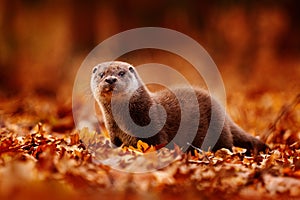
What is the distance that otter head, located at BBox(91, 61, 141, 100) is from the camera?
5457mm

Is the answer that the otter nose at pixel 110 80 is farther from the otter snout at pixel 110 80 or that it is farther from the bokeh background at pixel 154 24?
the bokeh background at pixel 154 24

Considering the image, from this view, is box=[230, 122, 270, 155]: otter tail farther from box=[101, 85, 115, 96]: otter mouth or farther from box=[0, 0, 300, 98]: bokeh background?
box=[0, 0, 300, 98]: bokeh background

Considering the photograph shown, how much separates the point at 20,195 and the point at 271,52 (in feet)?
40.8

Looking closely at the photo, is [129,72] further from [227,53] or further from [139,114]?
[227,53]

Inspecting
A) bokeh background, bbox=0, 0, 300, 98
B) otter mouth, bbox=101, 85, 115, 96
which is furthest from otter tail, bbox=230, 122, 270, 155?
bokeh background, bbox=0, 0, 300, 98

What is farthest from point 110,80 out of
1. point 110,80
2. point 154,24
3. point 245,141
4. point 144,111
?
point 154,24

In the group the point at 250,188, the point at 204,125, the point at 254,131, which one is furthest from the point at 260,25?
the point at 250,188

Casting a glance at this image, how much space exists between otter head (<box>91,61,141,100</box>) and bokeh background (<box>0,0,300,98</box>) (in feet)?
23.5

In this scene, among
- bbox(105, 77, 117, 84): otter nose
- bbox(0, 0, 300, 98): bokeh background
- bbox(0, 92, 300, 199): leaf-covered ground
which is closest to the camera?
bbox(0, 92, 300, 199): leaf-covered ground

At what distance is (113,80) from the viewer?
5430mm

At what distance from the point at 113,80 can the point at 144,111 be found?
0.46 m

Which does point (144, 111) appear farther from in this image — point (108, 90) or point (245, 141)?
point (245, 141)

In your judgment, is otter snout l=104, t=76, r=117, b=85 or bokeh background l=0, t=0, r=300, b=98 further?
bokeh background l=0, t=0, r=300, b=98

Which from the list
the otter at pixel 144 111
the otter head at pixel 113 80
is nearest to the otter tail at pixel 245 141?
the otter at pixel 144 111
